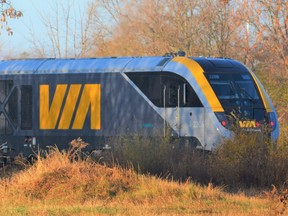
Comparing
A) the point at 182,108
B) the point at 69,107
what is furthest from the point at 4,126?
the point at 182,108

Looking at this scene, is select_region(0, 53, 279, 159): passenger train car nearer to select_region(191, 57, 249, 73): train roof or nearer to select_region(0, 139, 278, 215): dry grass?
select_region(191, 57, 249, 73): train roof

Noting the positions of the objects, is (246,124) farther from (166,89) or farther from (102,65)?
(102,65)

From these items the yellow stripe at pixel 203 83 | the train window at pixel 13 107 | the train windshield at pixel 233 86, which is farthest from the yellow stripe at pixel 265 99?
the train window at pixel 13 107

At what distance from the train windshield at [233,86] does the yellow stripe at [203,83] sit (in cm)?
15

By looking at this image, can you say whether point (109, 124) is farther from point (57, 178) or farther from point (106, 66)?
point (57, 178)

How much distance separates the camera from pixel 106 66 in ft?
78.1

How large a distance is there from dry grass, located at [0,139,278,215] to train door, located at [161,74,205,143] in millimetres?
5363

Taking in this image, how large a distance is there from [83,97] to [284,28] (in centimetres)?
913

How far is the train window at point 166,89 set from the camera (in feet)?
72.7

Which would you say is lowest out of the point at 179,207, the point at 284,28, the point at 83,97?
the point at 179,207

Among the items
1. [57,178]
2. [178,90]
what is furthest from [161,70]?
[57,178]

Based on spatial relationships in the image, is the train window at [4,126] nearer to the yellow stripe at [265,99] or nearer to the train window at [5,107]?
the train window at [5,107]

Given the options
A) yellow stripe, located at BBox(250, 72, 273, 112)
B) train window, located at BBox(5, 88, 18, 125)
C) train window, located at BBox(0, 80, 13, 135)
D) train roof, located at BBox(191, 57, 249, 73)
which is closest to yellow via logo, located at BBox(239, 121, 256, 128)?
yellow stripe, located at BBox(250, 72, 273, 112)

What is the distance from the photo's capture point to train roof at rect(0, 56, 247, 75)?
2284 centimetres
